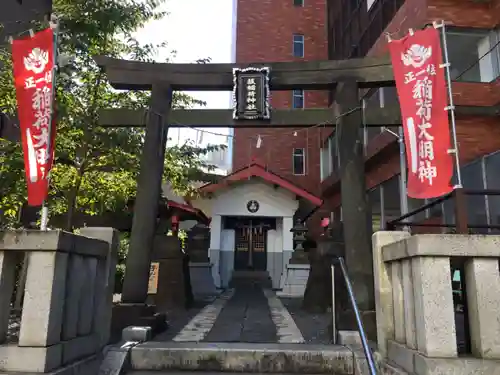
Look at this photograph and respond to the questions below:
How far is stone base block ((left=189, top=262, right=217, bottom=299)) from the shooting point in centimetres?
1515

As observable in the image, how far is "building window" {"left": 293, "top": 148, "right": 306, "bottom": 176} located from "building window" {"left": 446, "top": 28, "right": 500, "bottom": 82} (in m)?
11.9

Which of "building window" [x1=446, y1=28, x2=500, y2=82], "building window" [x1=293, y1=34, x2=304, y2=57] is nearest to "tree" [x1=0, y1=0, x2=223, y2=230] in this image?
"building window" [x1=446, y1=28, x2=500, y2=82]

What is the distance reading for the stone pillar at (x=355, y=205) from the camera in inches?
260

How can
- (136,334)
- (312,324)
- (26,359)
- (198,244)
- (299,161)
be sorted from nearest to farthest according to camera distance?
(26,359)
(136,334)
(312,324)
(198,244)
(299,161)

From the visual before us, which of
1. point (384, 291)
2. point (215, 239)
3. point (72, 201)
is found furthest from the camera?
point (215, 239)

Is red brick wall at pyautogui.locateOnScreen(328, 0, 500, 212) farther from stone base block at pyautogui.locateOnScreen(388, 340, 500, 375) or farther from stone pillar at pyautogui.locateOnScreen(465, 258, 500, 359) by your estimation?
stone base block at pyautogui.locateOnScreen(388, 340, 500, 375)

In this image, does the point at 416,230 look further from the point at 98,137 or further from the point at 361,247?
the point at 98,137

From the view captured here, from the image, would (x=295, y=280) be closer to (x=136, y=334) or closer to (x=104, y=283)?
(x=136, y=334)

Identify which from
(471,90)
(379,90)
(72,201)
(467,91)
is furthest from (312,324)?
(379,90)

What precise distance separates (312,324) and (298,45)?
20748mm

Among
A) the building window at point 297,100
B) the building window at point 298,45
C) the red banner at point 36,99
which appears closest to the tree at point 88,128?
the red banner at point 36,99

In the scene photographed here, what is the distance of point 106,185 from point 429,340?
340 inches

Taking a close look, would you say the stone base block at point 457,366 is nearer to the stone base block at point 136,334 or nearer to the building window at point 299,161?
the stone base block at point 136,334

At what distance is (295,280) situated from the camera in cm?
1550
